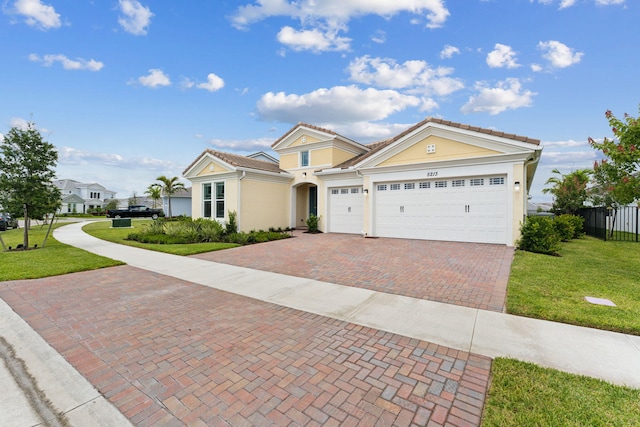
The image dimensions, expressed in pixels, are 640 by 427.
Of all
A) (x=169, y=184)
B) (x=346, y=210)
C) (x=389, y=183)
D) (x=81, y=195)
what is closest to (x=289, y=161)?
(x=346, y=210)

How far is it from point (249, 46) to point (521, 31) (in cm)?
1250

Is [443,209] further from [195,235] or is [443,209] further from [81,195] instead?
[81,195]

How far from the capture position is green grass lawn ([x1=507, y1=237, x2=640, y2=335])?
14.8 ft

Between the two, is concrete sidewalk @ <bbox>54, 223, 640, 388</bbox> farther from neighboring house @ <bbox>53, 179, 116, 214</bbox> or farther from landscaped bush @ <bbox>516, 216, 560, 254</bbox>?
neighboring house @ <bbox>53, 179, 116, 214</bbox>

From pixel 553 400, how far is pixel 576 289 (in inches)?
188

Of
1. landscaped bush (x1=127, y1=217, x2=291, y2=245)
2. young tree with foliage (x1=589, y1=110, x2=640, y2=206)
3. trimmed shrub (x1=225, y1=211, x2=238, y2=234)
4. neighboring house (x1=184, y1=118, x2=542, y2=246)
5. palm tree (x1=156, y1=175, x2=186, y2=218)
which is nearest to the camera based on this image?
young tree with foliage (x1=589, y1=110, x2=640, y2=206)

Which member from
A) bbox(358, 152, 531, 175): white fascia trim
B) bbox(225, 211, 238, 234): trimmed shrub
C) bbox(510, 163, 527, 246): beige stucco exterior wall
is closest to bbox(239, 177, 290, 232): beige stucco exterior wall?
bbox(225, 211, 238, 234): trimmed shrub

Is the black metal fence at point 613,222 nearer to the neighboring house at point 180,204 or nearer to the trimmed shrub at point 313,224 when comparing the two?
the trimmed shrub at point 313,224

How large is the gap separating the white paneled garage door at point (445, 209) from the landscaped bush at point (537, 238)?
0.70 meters

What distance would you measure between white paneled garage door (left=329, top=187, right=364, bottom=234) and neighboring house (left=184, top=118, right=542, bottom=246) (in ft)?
0.19

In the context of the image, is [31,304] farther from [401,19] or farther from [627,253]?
[627,253]

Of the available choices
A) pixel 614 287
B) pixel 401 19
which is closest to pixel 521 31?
pixel 401 19

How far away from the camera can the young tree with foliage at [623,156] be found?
689cm

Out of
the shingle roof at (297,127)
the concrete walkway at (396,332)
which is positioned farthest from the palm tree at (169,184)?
the concrete walkway at (396,332)
